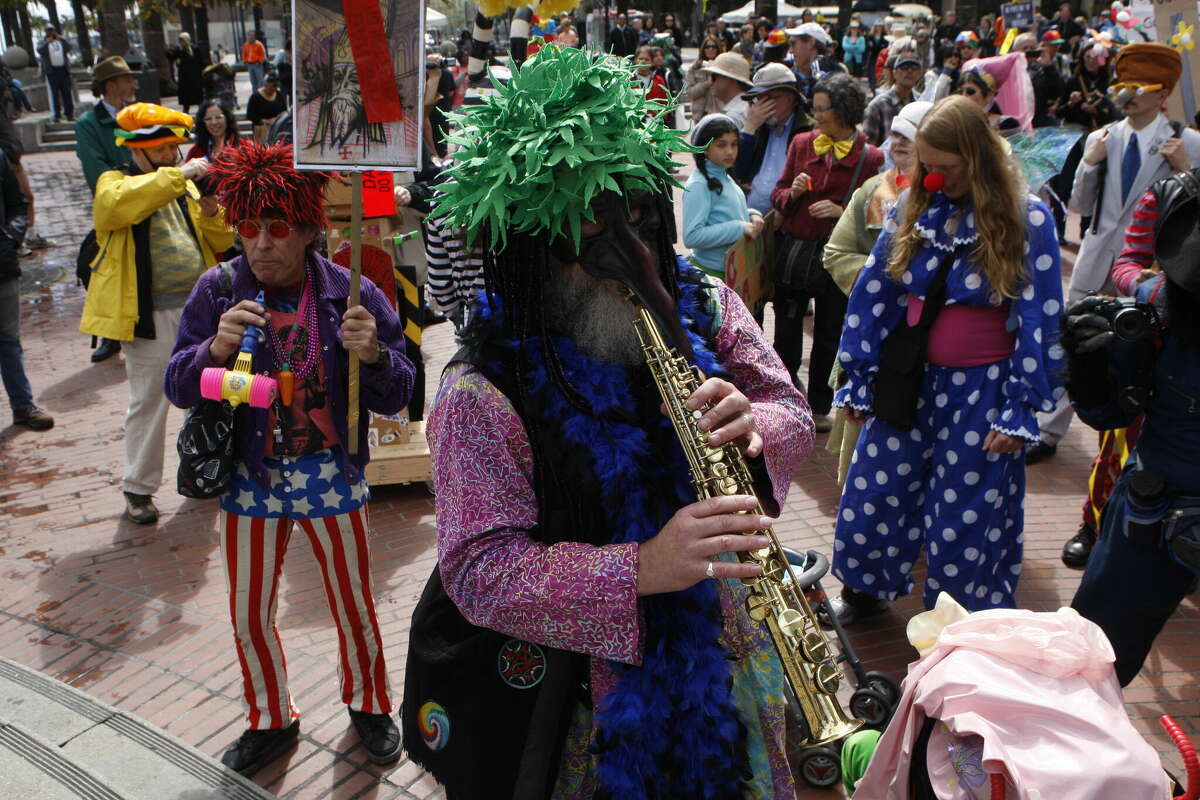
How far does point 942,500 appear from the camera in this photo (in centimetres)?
393

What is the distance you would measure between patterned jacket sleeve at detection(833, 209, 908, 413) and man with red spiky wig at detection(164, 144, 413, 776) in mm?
1811

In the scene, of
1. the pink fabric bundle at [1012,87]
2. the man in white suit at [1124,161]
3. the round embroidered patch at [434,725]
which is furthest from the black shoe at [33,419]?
the pink fabric bundle at [1012,87]

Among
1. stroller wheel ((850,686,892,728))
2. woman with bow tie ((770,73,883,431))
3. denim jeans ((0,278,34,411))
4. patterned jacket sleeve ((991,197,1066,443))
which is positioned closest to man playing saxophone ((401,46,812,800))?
stroller wheel ((850,686,892,728))

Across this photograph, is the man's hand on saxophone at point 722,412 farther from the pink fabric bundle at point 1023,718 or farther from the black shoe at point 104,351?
the black shoe at point 104,351

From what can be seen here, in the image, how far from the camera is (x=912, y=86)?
33.8 feet

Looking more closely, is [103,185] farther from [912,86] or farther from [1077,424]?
[912,86]

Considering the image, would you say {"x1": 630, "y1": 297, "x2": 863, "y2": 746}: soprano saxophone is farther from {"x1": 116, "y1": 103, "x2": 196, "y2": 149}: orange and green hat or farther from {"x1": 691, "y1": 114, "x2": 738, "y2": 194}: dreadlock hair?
{"x1": 116, "y1": 103, "x2": 196, "y2": 149}: orange and green hat

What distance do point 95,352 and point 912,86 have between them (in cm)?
834

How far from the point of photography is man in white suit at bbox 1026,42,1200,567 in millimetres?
5543

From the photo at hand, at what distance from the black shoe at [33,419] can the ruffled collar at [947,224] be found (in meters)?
6.28

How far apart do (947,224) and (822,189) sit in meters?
2.73

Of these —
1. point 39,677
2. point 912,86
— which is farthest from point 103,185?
point 912,86

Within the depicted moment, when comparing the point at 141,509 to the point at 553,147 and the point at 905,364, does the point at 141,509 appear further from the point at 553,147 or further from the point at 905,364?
the point at 553,147

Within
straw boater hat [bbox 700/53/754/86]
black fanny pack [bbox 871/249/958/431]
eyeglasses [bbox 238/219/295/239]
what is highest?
straw boater hat [bbox 700/53/754/86]
